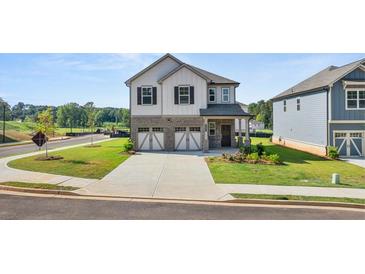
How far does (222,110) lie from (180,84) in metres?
4.13

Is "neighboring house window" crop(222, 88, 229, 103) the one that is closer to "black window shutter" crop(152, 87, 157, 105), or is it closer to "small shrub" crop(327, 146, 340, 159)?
"black window shutter" crop(152, 87, 157, 105)

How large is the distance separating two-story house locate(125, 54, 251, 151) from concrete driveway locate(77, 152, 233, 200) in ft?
24.3

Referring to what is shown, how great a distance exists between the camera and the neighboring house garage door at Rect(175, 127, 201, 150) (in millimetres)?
22125

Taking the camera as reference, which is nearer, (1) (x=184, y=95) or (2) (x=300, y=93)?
(1) (x=184, y=95)

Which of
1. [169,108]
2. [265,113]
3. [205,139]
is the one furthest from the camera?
[265,113]

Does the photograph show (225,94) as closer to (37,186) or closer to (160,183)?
(160,183)

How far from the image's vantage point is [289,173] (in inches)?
510

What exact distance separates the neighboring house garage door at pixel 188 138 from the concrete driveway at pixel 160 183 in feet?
24.2

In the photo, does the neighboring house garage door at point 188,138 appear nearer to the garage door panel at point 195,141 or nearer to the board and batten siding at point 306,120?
the garage door panel at point 195,141

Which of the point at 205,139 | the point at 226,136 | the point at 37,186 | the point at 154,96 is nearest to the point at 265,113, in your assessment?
the point at 226,136

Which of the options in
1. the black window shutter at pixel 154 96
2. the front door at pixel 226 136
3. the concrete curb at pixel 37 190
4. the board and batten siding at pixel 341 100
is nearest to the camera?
the concrete curb at pixel 37 190

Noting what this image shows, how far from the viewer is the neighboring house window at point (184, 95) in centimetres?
2188

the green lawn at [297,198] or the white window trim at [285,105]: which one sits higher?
the white window trim at [285,105]

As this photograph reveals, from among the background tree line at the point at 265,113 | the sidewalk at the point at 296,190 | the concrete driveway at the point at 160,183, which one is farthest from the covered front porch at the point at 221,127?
the background tree line at the point at 265,113
